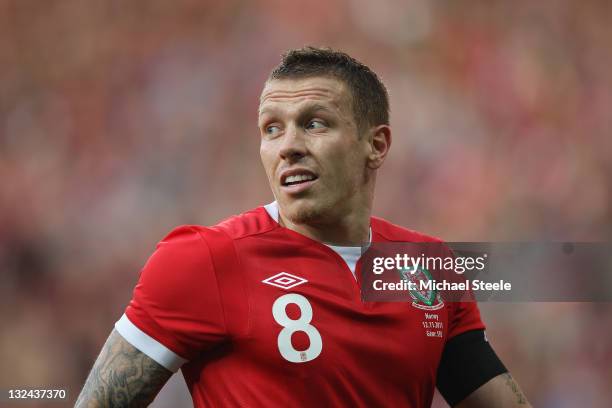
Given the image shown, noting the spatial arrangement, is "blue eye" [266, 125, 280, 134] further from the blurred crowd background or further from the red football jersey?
the blurred crowd background

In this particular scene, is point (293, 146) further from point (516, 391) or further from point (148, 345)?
point (516, 391)

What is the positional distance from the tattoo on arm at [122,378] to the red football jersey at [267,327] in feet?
0.09

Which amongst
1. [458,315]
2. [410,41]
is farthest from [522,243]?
[458,315]

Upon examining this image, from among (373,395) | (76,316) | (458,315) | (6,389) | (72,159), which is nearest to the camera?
(373,395)

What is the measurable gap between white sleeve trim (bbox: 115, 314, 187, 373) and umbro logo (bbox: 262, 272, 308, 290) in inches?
13.6

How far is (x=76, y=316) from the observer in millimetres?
6125

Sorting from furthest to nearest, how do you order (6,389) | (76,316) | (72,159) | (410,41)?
(410,41), (72,159), (76,316), (6,389)

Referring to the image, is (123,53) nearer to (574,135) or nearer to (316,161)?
(574,135)

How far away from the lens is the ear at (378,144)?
2.68 metres

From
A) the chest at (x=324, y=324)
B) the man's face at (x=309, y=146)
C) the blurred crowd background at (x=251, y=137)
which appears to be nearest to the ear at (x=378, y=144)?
the man's face at (x=309, y=146)

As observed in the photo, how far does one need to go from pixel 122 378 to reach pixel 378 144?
1.13 m

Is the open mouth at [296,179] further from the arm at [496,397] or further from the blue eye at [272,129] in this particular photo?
the arm at [496,397]

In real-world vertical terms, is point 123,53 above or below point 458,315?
above

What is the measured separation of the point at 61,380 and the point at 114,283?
32.1 inches
